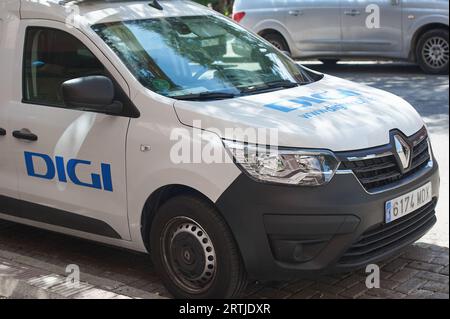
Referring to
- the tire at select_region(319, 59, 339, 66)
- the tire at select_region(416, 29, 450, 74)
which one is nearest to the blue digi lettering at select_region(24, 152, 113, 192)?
the tire at select_region(416, 29, 450, 74)

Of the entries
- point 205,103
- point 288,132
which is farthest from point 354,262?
point 205,103

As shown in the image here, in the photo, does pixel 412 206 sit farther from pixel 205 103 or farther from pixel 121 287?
pixel 121 287

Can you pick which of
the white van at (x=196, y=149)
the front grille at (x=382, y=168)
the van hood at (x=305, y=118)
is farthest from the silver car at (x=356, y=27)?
the front grille at (x=382, y=168)

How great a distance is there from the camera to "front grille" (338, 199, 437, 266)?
4.07m

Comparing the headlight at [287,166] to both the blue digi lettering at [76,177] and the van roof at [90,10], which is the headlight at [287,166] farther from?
the van roof at [90,10]

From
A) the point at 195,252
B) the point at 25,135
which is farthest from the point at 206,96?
the point at 25,135

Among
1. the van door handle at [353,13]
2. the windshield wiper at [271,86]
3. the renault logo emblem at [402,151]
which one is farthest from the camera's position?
the van door handle at [353,13]

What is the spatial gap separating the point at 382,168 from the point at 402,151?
0.85ft

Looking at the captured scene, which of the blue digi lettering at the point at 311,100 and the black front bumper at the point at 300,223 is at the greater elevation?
the blue digi lettering at the point at 311,100

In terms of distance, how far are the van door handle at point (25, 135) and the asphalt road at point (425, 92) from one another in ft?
9.67

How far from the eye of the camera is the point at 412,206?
14.3 ft

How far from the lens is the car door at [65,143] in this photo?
4.46 metres

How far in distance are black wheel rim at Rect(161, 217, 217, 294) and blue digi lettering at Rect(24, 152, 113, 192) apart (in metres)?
0.51
